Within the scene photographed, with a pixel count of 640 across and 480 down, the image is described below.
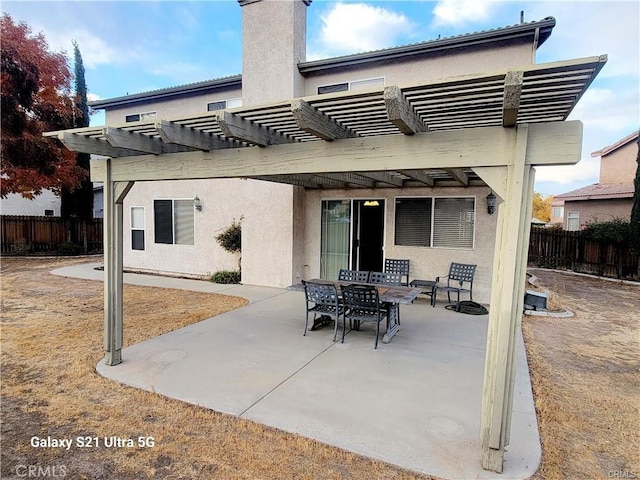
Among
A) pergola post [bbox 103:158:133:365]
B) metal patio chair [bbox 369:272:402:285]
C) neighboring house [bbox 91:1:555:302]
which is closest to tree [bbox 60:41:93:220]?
neighboring house [bbox 91:1:555:302]

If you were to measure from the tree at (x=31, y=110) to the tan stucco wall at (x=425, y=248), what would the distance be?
10.6 metres

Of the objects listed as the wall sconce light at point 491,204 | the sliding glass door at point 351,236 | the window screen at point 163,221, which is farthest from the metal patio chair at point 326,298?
the window screen at point 163,221

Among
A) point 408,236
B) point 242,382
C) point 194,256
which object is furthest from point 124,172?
point 194,256

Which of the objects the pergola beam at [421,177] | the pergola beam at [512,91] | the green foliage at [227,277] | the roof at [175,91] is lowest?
the green foliage at [227,277]

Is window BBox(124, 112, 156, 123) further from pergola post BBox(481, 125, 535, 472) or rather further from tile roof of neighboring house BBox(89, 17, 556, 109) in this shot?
pergola post BBox(481, 125, 535, 472)

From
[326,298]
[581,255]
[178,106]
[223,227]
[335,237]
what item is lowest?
[326,298]

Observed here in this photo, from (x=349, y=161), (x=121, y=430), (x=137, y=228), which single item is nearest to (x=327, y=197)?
(x=349, y=161)

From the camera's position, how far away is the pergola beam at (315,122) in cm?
269

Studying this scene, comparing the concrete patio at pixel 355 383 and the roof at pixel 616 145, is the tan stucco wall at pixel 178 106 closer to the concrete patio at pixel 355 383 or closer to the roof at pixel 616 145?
the concrete patio at pixel 355 383

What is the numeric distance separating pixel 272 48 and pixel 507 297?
8397mm

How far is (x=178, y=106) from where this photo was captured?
35.0 ft

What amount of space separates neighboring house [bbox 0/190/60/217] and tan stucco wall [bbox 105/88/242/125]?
8.51 metres

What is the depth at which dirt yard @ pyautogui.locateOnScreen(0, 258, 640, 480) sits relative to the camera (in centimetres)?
256

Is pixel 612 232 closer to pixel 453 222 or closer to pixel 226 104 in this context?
pixel 453 222
